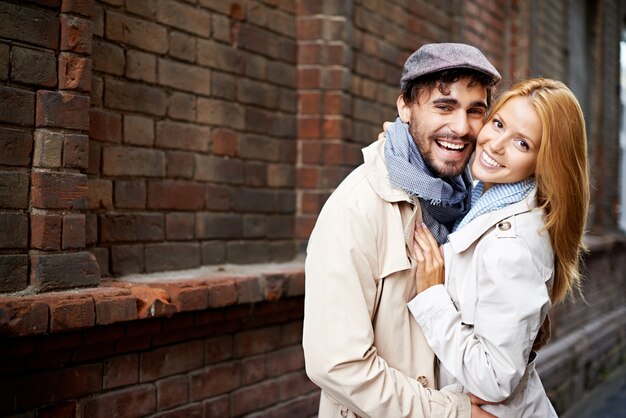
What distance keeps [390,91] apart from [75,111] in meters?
2.58

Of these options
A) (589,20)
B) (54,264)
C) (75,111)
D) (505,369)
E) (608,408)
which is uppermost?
(589,20)

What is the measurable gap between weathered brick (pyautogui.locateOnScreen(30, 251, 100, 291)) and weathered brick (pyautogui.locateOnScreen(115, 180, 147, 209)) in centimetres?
47

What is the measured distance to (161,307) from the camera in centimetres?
296

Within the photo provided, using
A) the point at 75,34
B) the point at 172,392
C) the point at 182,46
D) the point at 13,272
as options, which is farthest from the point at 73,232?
the point at 182,46

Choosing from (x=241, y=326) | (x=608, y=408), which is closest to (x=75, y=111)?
(x=241, y=326)

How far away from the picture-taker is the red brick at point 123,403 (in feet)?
9.44

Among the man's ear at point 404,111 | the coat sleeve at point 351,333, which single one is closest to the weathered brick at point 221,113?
the man's ear at point 404,111

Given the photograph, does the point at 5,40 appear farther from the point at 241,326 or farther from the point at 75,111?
the point at 241,326

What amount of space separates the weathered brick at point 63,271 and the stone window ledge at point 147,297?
0.04 m

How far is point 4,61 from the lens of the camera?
255 cm

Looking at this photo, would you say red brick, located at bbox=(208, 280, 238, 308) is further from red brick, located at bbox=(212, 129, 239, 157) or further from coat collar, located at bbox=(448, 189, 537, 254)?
coat collar, located at bbox=(448, 189, 537, 254)

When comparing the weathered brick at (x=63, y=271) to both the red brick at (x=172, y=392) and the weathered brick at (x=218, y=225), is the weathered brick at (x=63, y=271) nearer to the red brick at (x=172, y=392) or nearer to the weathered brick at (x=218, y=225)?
the red brick at (x=172, y=392)

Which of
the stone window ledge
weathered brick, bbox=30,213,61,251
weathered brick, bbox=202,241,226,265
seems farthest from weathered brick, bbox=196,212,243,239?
weathered brick, bbox=30,213,61,251

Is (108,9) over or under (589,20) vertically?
under
